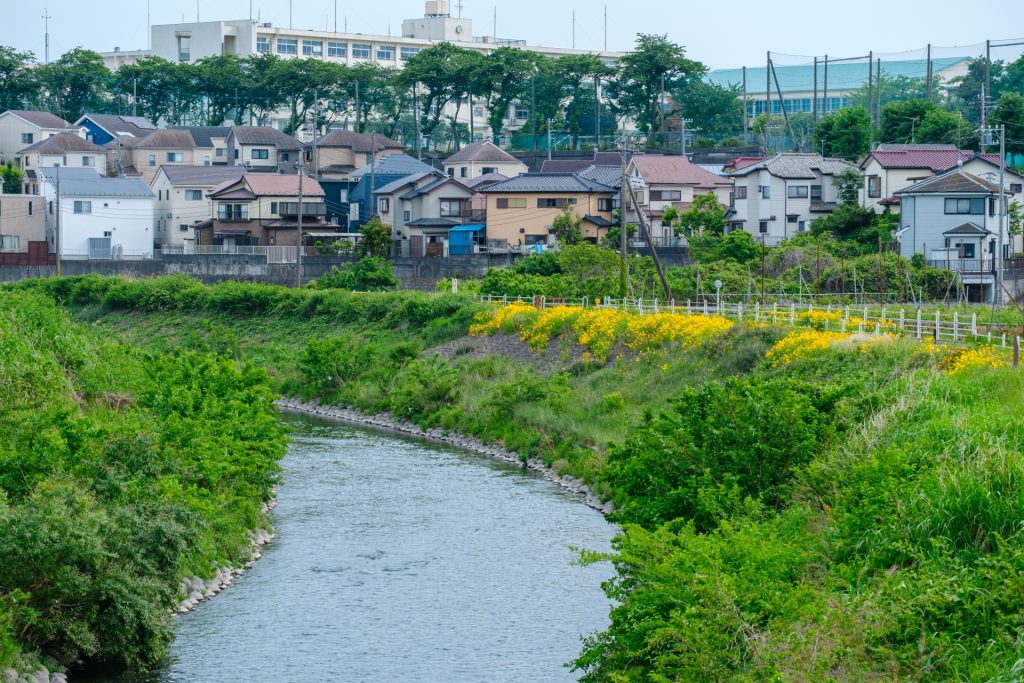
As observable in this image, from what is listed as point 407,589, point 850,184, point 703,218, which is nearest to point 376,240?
point 703,218

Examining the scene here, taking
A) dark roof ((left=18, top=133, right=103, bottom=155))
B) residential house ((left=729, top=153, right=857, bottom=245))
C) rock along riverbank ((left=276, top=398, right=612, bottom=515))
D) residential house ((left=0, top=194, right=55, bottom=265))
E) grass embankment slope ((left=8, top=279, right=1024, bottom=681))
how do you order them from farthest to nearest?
dark roof ((left=18, top=133, right=103, bottom=155)) → residential house ((left=0, top=194, right=55, bottom=265)) → residential house ((left=729, top=153, right=857, bottom=245)) → rock along riverbank ((left=276, top=398, right=612, bottom=515)) → grass embankment slope ((left=8, top=279, right=1024, bottom=681))

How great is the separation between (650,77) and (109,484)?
75.3 metres

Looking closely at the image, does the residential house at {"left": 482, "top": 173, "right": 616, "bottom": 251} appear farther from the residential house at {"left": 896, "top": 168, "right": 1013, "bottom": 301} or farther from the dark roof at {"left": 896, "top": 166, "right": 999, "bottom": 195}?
the residential house at {"left": 896, "top": 168, "right": 1013, "bottom": 301}

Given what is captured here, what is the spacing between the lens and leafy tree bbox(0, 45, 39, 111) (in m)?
99.9

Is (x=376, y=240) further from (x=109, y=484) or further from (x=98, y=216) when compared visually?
(x=109, y=484)

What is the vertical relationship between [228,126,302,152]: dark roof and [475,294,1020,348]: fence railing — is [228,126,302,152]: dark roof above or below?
above

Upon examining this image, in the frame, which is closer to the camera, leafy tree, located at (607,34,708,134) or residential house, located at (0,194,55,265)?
residential house, located at (0,194,55,265)

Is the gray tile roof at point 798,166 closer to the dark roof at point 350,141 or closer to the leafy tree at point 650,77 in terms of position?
the leafy tree at point 650,77

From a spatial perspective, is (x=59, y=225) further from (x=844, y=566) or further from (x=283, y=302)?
(x=844, y=566)

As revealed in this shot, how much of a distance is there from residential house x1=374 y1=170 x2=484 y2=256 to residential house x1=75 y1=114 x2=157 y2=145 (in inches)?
1082

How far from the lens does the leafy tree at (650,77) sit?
293ft

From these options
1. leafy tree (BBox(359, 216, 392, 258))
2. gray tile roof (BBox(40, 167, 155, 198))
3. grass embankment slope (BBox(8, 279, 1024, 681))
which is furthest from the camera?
gray tile roof (BBox(40, 167, 155, 198))

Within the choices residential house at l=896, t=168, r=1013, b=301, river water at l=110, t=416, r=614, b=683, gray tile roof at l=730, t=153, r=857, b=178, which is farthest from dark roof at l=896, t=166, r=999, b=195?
river water at l=110, t=416, r=614, b=683

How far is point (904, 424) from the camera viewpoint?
20.4 m
